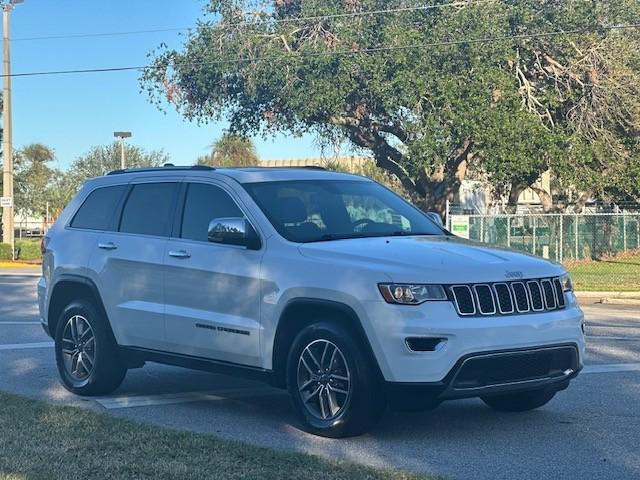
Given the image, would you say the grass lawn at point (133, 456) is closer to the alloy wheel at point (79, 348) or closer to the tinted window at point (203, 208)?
the alloy wheel at point (79, 348)

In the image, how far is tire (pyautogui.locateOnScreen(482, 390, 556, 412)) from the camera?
745 cm

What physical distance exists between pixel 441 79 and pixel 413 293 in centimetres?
2479

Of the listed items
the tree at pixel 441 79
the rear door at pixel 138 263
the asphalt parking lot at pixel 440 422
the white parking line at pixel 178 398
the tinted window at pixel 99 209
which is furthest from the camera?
the tree at pixel 441 79

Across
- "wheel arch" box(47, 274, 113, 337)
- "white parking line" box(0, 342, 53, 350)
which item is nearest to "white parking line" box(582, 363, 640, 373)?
"wheel arch" box(47, 274, 113, 337)

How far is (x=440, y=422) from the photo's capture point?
7246 millimetres

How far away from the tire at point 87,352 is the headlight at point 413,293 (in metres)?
3.06

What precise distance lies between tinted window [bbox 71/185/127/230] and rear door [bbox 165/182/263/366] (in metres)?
1.00

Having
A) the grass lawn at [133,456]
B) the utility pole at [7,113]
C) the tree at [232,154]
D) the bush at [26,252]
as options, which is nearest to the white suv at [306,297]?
the grass lawn at [133,456]

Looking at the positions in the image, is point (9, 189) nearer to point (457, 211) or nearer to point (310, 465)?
point (457, 211)

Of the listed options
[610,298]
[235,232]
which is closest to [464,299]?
[235,232]

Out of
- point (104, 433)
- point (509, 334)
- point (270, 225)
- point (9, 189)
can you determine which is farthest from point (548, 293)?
point (9, 189)

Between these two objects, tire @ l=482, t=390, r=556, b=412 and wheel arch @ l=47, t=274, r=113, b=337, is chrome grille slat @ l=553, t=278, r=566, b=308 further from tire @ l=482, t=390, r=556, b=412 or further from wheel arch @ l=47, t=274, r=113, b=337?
wheel arch @ l=47, t=274, r=113, b=337

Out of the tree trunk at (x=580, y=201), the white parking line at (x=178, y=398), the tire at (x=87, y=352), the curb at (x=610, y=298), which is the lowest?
the curb at (x=610, y=298)

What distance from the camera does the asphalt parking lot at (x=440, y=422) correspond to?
598 centimetres
